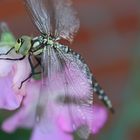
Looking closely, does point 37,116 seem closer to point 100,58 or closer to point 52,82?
point 52,82

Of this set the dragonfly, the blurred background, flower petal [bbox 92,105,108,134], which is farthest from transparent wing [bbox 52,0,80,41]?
the blurred background

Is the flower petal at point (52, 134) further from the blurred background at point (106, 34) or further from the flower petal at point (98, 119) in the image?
the blurred background at point (106, 34)

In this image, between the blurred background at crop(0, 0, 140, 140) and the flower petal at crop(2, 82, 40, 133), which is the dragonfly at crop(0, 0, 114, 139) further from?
the blurred background at crop(0, 0, 140, 140)

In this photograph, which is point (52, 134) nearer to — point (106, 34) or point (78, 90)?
point (78, 90)

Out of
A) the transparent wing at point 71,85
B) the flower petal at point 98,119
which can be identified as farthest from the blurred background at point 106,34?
the transparent wing at point 71,85

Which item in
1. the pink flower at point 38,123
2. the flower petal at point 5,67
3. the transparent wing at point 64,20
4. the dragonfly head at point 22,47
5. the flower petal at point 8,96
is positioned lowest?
the pink flower at point 38,123

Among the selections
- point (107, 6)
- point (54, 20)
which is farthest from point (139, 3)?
point (54, 20)

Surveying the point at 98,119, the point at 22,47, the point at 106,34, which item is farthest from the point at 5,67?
the point at 106,34
